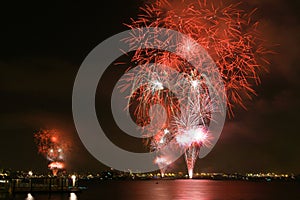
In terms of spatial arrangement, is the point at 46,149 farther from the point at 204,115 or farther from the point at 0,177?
the point at 204,115

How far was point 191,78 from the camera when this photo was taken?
778 inches

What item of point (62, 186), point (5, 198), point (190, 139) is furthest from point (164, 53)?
point (62, 186)

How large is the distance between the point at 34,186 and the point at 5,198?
23.2 ft

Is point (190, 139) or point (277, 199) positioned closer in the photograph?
point (190, 139)

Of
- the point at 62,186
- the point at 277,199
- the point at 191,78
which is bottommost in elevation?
the point at 277,199

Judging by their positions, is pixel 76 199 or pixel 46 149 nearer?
pixel 76 199

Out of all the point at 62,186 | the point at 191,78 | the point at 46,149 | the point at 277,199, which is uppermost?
the point at 46,149

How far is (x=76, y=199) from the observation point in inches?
1353

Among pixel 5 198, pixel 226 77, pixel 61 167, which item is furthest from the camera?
pixel 61 167

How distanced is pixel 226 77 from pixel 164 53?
3.18 metres

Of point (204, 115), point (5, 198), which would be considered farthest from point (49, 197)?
point (204, 115)

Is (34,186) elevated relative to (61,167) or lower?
lower

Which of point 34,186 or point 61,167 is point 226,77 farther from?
point 61,167

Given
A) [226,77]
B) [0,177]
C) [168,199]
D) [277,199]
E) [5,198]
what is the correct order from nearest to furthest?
[226,77], [5,198], [168,199], [277,199], [0,177]
